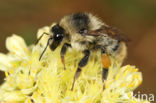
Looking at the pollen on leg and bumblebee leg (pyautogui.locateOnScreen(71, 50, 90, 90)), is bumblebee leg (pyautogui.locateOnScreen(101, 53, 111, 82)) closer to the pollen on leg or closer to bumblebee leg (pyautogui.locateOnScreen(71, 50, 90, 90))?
the pollen on leg

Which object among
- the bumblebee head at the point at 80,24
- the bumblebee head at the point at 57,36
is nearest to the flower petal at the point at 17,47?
the bumblebee head at the point at 57,36

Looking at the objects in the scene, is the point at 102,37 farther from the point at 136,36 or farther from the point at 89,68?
the point at 136,36

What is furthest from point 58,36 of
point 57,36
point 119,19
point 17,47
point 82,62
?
point 119,19

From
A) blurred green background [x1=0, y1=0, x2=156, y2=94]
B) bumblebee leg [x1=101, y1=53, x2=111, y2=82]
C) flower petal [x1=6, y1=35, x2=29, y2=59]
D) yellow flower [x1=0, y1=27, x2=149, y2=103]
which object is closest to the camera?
yellow flower [x1=0, y1=27, x2=149, y2=103]

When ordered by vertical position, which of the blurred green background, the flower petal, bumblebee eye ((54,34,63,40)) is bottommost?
bumblebee eye ((54,34,63,40))

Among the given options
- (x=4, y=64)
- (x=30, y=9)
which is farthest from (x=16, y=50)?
(x=30, y=9)

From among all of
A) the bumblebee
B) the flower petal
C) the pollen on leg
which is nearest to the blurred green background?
the flower petal

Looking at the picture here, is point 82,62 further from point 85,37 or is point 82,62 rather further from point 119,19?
point 119,19
